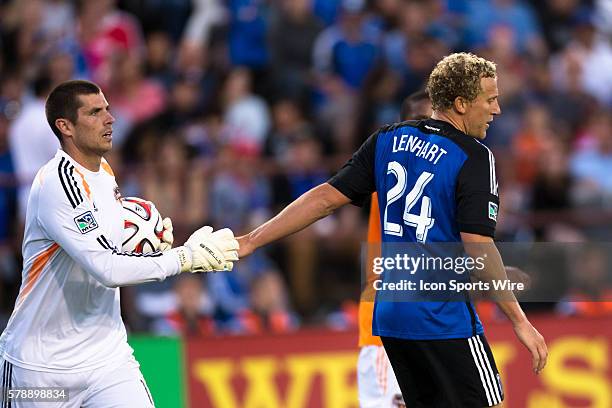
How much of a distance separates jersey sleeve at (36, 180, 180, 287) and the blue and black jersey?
1.20 m

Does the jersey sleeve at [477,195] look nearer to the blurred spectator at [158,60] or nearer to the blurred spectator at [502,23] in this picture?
the blurred spectator at [158,60]

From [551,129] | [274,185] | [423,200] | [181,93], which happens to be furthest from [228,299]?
[423,200]

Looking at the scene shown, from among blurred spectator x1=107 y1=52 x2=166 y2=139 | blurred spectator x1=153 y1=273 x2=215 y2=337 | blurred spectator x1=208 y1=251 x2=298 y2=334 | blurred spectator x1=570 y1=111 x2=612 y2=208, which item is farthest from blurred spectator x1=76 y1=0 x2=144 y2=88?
blurred spectator x1=570 y1=111 x2=612 y2=208

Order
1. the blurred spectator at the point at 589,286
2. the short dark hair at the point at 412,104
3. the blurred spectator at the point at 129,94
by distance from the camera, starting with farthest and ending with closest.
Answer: the blurred spectator at the point at 129,94, the blurred spectator at the point at 589,286, the short dark hair at the point at 412,104

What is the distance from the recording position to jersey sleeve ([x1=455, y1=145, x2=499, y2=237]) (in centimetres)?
596

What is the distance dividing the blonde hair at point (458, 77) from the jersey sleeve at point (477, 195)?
0.33 metres

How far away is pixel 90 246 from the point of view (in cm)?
634

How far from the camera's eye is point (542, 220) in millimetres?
12562

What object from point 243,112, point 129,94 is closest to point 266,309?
point 243,112

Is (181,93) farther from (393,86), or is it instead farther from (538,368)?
(538,368)

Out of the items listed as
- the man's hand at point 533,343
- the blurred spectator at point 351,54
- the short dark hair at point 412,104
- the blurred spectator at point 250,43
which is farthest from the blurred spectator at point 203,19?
the man's hand at point 533,343

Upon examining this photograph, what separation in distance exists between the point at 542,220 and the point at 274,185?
2847mm

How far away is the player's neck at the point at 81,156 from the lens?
22.1 feet

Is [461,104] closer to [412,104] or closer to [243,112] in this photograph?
[412,104]
